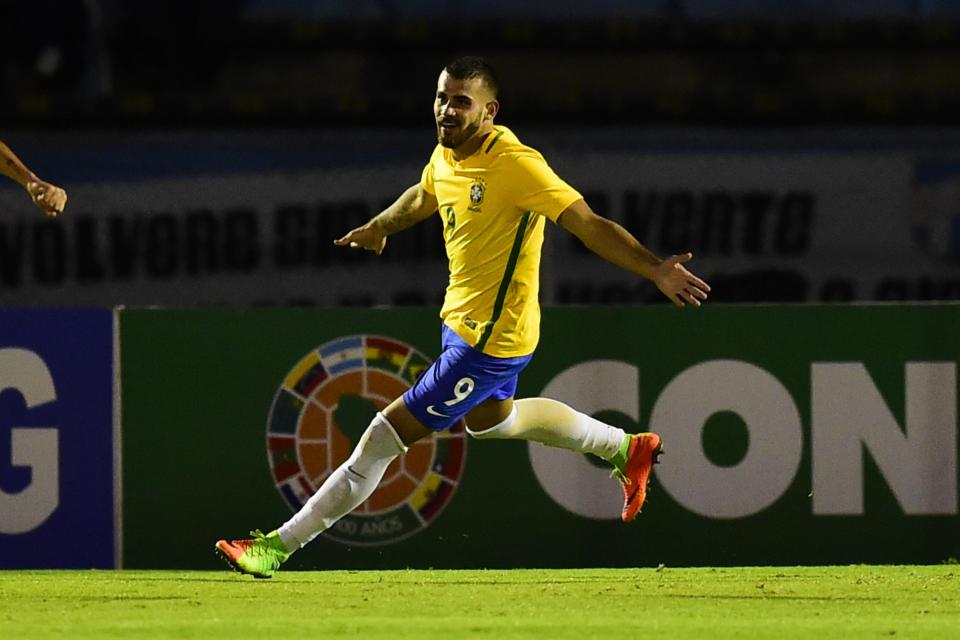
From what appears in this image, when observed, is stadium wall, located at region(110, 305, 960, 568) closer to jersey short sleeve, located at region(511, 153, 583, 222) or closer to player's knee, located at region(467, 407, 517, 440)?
player's knee, located at region(467, 407, 517, 440)

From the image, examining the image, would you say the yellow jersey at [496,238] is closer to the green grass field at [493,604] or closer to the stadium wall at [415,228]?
the green grass field at [493,604]

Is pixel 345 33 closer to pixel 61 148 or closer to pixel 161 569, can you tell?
pixel 61 148

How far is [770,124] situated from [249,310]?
566cm

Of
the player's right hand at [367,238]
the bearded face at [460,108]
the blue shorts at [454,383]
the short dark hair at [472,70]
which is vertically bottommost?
the blue shorts at [454,383]

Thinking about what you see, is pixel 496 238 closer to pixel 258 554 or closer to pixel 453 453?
pixel 258 554

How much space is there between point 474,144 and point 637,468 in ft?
5.06

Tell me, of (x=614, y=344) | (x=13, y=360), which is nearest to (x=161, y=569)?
(x=13, y=360)

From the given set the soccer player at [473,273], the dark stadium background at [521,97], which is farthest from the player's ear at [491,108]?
the dark stadium background at [521,97]

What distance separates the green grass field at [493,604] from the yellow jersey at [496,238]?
95 cm

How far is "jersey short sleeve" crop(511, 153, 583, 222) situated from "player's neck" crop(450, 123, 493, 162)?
180 mm

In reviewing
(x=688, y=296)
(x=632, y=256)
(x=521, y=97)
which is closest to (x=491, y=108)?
(x=632, y=256)

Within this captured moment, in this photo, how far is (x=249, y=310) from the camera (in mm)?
8859

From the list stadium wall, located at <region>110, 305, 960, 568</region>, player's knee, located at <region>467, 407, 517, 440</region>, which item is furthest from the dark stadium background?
player's knee, located at <region>467, 407, 517, 440</region>

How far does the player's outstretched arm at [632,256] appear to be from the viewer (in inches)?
265
